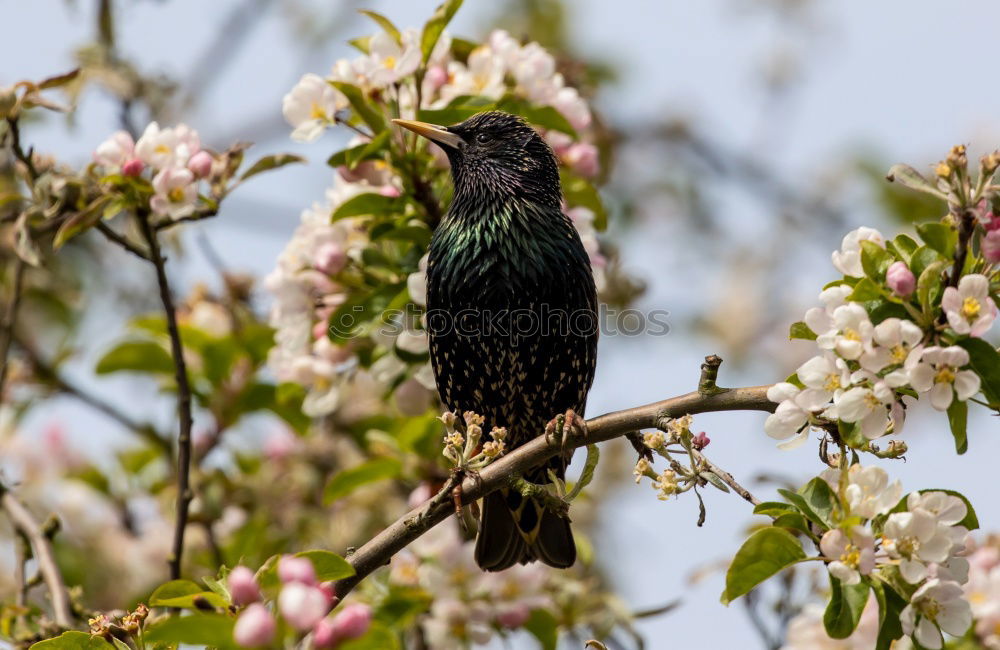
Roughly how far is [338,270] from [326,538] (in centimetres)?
141

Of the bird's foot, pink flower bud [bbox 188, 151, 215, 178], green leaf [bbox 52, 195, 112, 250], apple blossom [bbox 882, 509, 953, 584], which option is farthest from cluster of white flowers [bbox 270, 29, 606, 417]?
apple blossom [bbox 882, 509, 953, 584]

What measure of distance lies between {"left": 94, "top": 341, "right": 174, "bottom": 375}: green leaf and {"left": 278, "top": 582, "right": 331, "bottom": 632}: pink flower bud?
2783mm

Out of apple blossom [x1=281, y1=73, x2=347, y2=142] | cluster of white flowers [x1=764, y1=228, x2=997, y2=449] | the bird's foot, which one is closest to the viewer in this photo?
cluster of white flowers [x1=764, y1=228, x2=997, y2=449]

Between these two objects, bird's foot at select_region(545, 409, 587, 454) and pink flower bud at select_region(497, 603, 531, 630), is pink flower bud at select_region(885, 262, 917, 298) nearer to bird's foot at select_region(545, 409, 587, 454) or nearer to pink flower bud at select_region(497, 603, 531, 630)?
bird's foot at select_region(545, 409, 587, 454)

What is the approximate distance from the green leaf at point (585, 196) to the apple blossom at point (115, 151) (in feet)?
4.58

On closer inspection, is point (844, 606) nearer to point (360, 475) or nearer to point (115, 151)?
point (360, 475)

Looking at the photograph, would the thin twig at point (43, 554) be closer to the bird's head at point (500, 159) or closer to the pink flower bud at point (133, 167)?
the pink flower bud at point (133, 167)

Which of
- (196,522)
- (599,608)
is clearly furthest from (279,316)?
(599,608)

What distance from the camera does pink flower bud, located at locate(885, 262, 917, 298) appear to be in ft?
6.69

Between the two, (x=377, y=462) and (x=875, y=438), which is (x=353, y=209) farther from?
(x=875, y=438)

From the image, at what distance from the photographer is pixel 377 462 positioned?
3.61m

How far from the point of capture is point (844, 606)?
205 cm

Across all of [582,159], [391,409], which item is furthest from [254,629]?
[391,409]

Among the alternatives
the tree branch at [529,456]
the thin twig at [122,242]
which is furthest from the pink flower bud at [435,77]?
the tree branch at [529,456]
